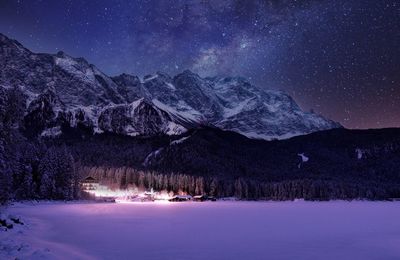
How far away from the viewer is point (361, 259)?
24516mm

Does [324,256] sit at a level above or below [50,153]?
below

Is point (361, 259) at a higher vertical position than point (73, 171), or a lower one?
lower

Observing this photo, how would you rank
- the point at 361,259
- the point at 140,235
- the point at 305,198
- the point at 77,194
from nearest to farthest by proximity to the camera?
the point at 361,259
the point at 140,235
the point at 77,194
the point at 305,198

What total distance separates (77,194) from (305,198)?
119m

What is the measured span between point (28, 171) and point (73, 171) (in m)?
14.7

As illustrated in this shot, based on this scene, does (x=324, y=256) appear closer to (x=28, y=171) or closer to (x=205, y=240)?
(x=205, y=240)

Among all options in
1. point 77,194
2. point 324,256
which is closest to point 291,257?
point 324,256

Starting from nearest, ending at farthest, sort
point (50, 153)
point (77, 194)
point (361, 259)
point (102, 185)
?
point (361, 259) < point (50, 153) < point (77, 194) < point (102, 185)

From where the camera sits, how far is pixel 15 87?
117 feet

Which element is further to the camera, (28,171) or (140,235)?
(28,171)

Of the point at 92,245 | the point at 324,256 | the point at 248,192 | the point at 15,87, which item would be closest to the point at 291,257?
the point at 324,256

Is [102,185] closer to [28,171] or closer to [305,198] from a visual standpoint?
[28,171]

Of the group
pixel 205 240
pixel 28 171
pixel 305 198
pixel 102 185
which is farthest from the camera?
pixel 305 198

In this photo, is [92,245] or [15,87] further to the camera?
[15,87]
